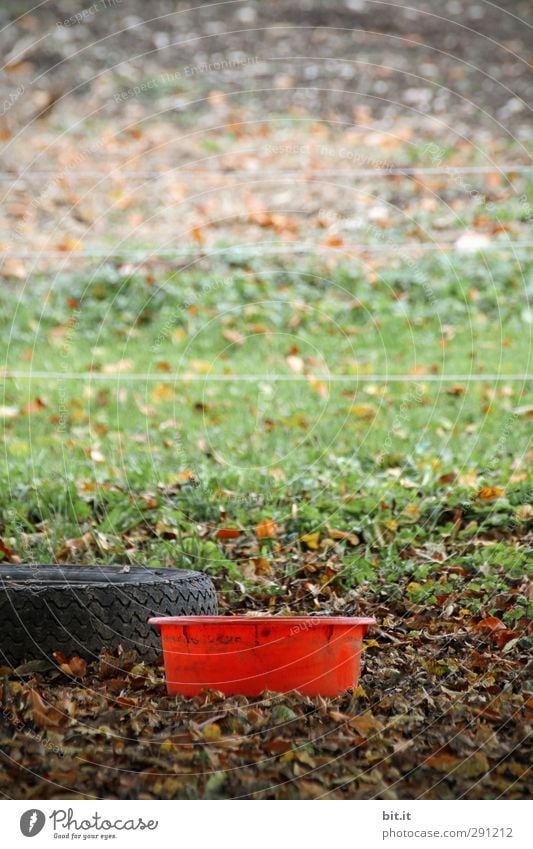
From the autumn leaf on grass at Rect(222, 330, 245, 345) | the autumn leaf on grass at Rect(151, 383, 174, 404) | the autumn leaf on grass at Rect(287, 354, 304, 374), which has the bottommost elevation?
the autumn leaf on grass at Rect(151, 383, 174, 404)

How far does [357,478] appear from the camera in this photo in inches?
256

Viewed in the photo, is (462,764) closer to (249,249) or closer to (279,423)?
(279,423)

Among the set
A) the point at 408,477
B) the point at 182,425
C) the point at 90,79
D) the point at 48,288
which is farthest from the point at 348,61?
the point at 408,477

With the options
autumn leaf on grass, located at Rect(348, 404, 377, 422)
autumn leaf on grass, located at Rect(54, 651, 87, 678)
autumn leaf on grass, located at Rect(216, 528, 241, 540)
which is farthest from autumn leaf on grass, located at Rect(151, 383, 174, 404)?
autumn leaf on grass, located at Rect(54, 651, 87, 678)

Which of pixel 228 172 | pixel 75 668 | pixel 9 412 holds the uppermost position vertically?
pixel 228 172

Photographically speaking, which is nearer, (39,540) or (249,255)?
(39,540)

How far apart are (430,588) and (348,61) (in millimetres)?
8984

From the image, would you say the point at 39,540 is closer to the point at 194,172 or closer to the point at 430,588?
the point at 430,588

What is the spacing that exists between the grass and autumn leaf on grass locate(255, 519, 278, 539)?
0.23 feet

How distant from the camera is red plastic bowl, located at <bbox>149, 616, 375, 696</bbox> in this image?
3.89m

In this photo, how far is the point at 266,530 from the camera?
5895 mm
